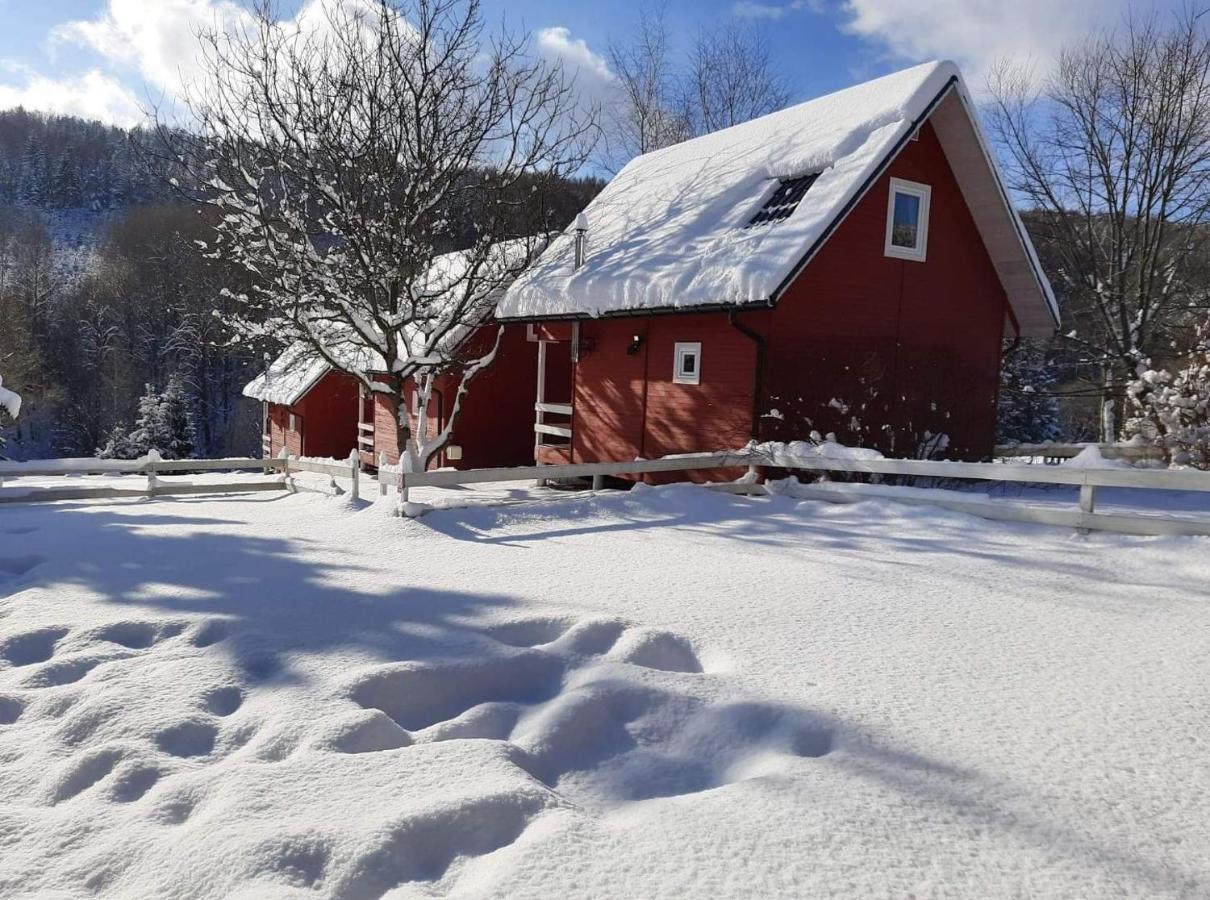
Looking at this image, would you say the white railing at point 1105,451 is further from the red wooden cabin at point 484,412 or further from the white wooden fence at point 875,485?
the red wooden cabin at point 484,412

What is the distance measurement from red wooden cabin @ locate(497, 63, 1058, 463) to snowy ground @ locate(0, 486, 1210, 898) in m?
5.55

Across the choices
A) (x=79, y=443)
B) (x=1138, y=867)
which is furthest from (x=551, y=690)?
(x=79, y=443)

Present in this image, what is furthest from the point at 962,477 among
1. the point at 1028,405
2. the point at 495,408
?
the point at 1028,405

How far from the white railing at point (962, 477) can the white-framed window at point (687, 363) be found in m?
2.46

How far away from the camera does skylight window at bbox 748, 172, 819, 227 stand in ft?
41.1

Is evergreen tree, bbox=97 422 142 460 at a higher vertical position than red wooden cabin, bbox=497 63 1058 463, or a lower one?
lower

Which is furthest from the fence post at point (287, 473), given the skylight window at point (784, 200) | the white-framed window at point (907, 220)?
the white-framed window at point (907, 220)

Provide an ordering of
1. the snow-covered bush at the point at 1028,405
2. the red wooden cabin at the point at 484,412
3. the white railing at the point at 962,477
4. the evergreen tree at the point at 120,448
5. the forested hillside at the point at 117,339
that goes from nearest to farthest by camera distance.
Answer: the white railing at the point at 962,477, the red wooden cabin at the point at 484,412, the snow-covered bush at the point at 1028,405, the evergreen tree at the point at 120,448, the forested hillside at the point at 117,339

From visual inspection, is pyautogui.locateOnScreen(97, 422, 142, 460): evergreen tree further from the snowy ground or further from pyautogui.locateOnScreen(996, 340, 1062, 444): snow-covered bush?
pyautogui.locateOnScreen(996, 340, 1062, 444): snow-covered bush

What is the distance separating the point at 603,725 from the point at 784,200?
36.3ft

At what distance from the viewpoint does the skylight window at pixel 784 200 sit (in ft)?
41.1

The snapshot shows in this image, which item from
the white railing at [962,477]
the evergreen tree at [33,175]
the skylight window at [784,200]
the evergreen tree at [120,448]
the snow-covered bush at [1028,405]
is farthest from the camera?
the evergreen tree at [33,175]

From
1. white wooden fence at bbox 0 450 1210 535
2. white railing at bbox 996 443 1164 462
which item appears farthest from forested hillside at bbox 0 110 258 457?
white railing at bbox 996 443 1164 462

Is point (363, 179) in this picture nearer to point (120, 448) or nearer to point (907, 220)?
point (907, 220)
